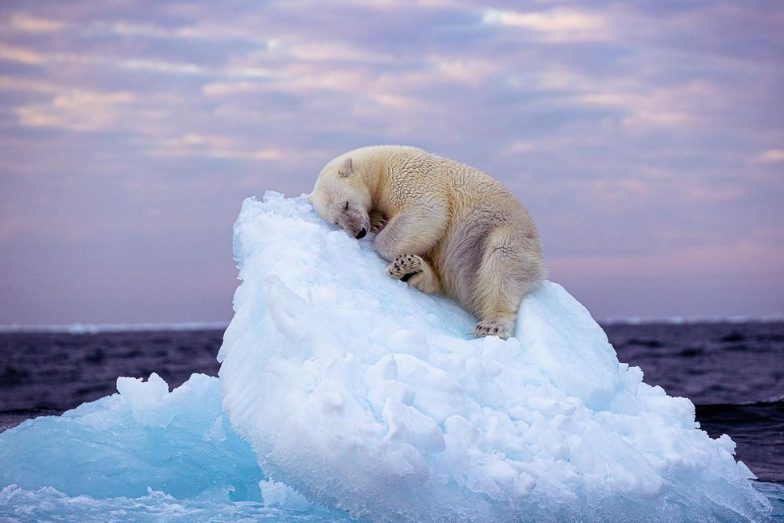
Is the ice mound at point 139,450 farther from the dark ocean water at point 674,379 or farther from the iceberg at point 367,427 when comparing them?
the dark ocean water at point 674,379

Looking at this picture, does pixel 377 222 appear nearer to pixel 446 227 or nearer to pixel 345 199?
pixel 345 199

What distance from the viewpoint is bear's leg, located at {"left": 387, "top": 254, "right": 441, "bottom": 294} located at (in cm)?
627

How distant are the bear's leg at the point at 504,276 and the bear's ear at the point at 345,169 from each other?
124 centimetres

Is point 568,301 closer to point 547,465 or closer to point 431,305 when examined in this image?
point 431,305

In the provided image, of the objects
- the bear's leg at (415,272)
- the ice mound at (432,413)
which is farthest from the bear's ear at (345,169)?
the bear's leg at (415,272)

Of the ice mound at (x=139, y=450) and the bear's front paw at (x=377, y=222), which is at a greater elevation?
the bear's front paw at (x=377, y=222)

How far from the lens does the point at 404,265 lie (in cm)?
627

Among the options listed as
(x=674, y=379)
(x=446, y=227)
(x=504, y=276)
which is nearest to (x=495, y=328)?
(x=504, y=276)

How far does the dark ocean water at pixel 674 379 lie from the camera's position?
12.1 metres

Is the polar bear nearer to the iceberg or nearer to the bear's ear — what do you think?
the bear's ear

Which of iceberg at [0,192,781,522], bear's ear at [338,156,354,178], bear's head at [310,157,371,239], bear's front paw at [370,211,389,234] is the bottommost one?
iceberg at [0,192,781,522]

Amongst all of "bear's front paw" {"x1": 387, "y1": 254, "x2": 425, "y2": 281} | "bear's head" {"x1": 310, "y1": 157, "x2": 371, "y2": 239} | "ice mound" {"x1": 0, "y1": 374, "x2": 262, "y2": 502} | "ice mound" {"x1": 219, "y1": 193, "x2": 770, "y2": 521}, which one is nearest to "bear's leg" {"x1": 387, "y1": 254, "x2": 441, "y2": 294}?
"bear's front paw" {"x1": 387, "y1": 254, "x2": 425, "y2": 281}

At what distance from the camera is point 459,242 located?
6.51 metres

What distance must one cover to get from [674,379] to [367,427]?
20.8 meters
